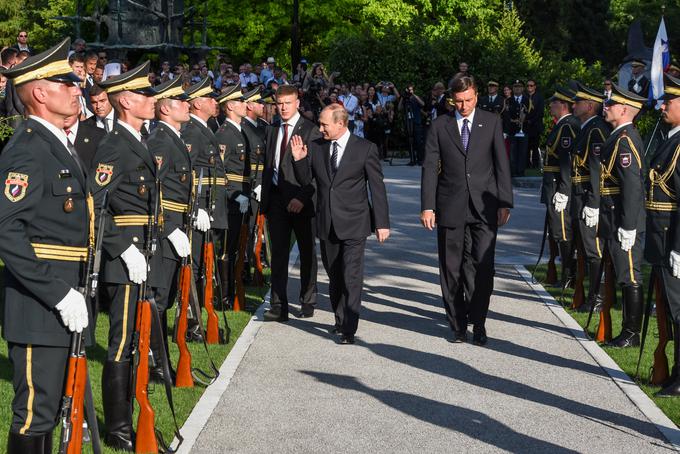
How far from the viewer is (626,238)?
32.1ft

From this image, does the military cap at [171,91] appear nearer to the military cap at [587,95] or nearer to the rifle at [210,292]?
the rifle at [210,292]

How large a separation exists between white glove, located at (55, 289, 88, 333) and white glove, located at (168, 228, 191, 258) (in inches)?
115

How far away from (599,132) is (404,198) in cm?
1217

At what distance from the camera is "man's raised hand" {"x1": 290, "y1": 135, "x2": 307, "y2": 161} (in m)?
11.7

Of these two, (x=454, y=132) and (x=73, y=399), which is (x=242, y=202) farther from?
(x=73, y=399)

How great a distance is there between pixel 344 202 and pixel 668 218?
3.34 m

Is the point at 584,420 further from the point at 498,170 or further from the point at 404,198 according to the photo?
the point at 404,198

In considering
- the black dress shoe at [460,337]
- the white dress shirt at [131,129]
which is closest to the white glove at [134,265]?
the white dress shirt at [131,129]

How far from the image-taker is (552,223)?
44.1ft

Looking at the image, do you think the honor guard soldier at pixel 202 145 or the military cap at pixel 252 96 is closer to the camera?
the honor guard soldier at pixel 202 145

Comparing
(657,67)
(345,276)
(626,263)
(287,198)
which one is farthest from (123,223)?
(657,67)

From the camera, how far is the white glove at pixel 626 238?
9758 millimetres

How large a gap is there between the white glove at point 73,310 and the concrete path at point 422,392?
1782 millimetres

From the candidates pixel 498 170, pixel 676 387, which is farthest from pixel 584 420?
pixel 498 170
